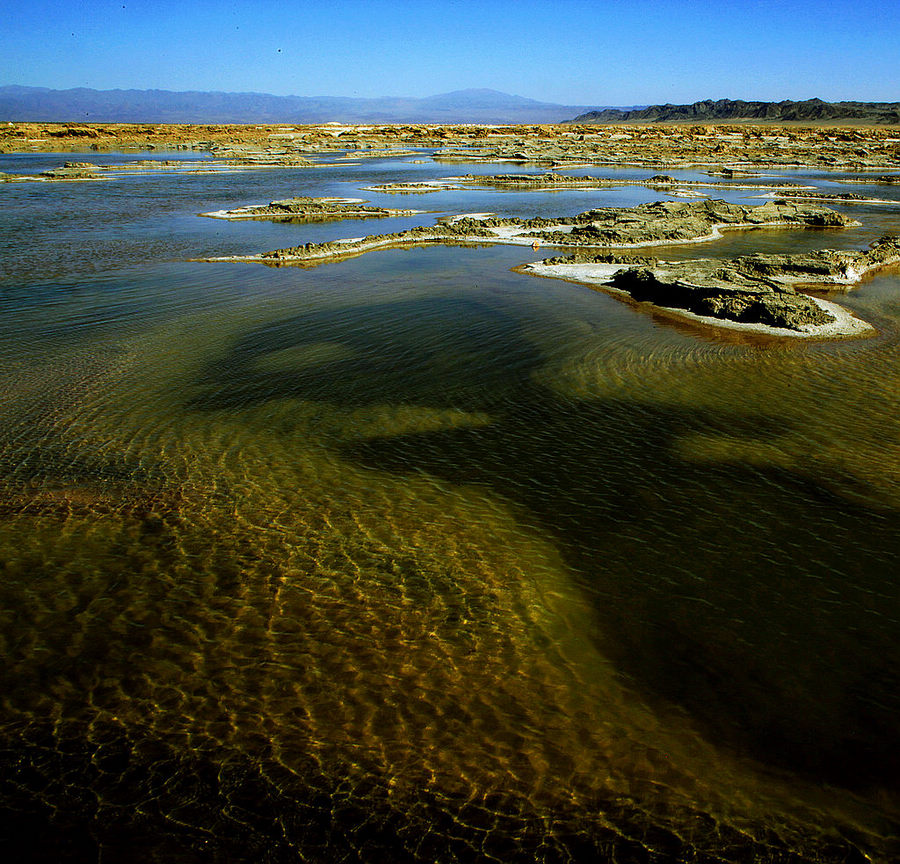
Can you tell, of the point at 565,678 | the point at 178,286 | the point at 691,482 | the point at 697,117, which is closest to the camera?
the point at 565,678

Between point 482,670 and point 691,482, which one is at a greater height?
point 691,482

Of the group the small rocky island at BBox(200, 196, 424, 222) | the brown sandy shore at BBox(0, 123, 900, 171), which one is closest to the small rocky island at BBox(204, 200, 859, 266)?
the small rocky island at BBox(200, 196, 424, 222)

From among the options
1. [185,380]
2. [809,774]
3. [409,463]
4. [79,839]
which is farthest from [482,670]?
[185,380]

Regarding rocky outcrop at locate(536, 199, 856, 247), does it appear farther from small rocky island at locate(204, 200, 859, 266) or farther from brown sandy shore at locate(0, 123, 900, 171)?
brown sandy shore at locate(0, 123, 900, 171)

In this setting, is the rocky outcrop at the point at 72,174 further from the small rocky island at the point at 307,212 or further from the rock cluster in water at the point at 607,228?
the rock cluster in water at the point at 607,228

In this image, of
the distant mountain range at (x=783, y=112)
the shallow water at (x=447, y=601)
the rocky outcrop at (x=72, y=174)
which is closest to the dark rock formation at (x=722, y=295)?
the shallow water at (x=447, y=601)

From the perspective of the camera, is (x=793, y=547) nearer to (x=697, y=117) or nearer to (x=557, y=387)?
(x=557, y=387)
